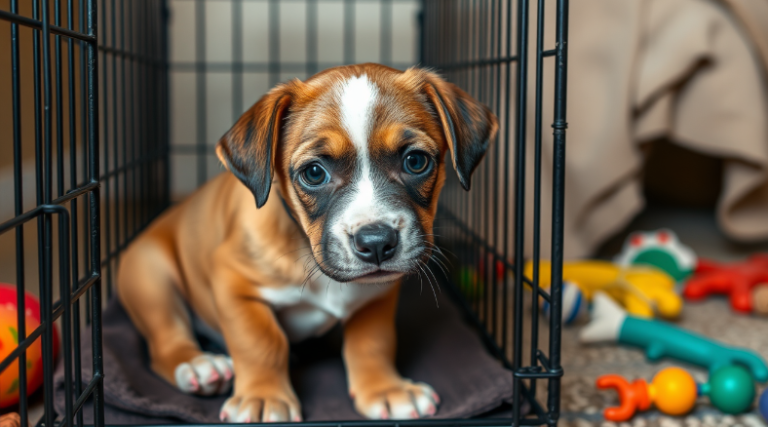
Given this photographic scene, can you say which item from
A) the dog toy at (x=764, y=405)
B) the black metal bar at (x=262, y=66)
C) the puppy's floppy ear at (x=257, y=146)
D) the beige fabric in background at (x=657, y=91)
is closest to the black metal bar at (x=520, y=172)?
the puppy's floppy ear at (x=257, y=146)

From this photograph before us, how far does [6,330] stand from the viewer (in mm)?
1782

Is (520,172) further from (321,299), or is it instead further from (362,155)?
(321,299)

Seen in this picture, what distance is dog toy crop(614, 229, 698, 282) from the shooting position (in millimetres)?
3053

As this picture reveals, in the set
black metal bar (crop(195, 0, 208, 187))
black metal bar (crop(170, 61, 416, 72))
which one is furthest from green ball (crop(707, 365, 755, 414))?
black metal bar (crop(195, 0, 208, 187))

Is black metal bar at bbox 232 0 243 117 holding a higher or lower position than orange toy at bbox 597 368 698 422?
higher

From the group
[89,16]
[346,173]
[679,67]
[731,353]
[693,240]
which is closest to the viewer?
[89,16]

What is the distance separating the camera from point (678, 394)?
6.05 ft

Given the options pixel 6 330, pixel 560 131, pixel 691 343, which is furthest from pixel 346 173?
pixel 691 343

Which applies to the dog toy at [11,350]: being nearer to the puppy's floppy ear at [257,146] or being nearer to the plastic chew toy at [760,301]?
the puppy's floppy ear at [257,146]

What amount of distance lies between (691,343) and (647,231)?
5.65 ft

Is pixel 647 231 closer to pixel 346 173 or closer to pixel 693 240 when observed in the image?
pixel 693 240

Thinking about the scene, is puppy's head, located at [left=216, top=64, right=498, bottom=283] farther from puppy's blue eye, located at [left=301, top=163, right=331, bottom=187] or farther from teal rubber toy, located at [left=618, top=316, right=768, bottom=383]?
teal rubber toy, located at [left=618, top=316, right=768, bottom=383]

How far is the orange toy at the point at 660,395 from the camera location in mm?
1831

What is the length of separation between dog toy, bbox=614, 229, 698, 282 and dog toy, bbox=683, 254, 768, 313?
0.07m
